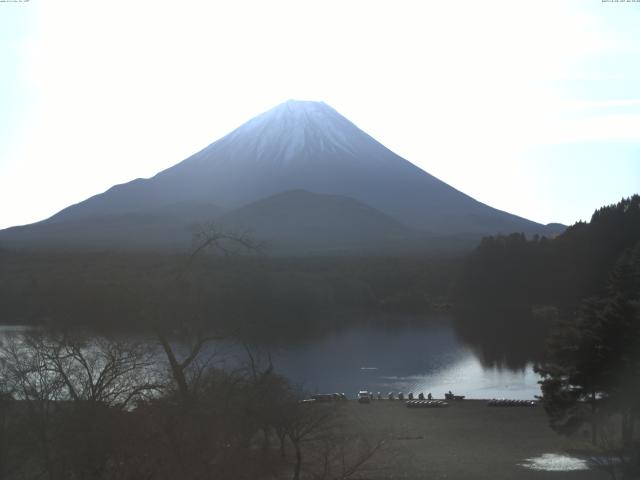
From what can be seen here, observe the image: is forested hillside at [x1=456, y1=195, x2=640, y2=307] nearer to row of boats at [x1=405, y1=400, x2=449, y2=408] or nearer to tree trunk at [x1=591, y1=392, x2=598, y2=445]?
row of boats at [x1=405, y1=400, x2=449, y2=408]

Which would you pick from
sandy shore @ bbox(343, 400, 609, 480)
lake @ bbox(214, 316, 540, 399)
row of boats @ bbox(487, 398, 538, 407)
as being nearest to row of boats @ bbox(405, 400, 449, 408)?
sandy shore @ bbox(343, 400, 609, 480)

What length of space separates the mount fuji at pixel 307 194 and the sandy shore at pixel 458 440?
44412 millimetres

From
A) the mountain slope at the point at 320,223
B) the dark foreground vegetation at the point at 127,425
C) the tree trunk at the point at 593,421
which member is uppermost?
the mountain slope at the point at 320,223

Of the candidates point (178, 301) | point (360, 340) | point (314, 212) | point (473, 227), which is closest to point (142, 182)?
point (314, 212)

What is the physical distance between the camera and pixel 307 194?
234 feet

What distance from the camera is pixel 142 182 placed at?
2972 inches

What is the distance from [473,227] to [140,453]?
68.8 meters

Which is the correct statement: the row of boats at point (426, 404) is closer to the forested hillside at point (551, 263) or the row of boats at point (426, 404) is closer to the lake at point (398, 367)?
the lake at point (398, 367)

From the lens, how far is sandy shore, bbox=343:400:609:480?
819 centimetres

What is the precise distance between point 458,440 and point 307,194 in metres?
61.1

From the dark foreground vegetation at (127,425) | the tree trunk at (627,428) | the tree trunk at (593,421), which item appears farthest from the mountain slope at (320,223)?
the dark foreground vegetation at (127,425)

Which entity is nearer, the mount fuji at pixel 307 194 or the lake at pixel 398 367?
the lake at pixel 398 367

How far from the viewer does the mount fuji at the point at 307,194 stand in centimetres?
6350

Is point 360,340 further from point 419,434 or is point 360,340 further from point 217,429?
point 217,429
